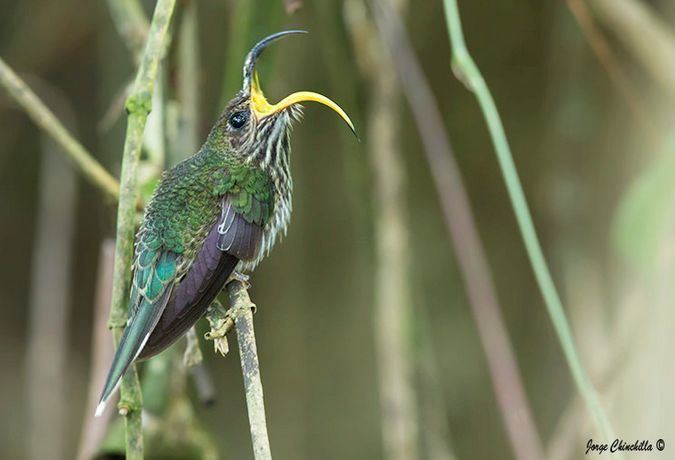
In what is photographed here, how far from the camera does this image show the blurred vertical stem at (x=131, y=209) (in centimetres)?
142

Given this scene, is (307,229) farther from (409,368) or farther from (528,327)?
(409,368)

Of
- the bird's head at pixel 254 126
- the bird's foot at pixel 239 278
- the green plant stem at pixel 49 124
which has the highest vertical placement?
the green plant stem at pixel 49 124

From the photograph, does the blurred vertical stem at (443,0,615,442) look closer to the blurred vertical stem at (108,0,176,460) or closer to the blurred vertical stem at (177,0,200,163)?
the blurred vertical stem at (108,0,176,460)

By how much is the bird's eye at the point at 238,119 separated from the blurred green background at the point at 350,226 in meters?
1.31

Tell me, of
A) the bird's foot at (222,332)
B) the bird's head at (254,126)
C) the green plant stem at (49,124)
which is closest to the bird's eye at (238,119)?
the bird's head at (254,126)

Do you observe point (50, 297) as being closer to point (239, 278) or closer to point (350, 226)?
point (350, 226)

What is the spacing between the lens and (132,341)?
1.50 meters

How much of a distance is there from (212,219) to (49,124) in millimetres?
402

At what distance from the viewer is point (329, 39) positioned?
243 centimetres

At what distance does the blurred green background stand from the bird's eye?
131cm

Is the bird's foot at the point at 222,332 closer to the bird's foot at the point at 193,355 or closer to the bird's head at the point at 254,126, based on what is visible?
the bird's foot at the point at 193,355

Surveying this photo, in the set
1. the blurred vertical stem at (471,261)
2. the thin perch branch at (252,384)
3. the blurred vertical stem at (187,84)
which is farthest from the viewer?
the blurred vertical stem at (187,84)

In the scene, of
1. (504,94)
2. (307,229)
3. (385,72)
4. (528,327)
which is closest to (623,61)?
(504,94)

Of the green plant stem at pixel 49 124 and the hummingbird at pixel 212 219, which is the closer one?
the hummingbird at pixel 212 219
